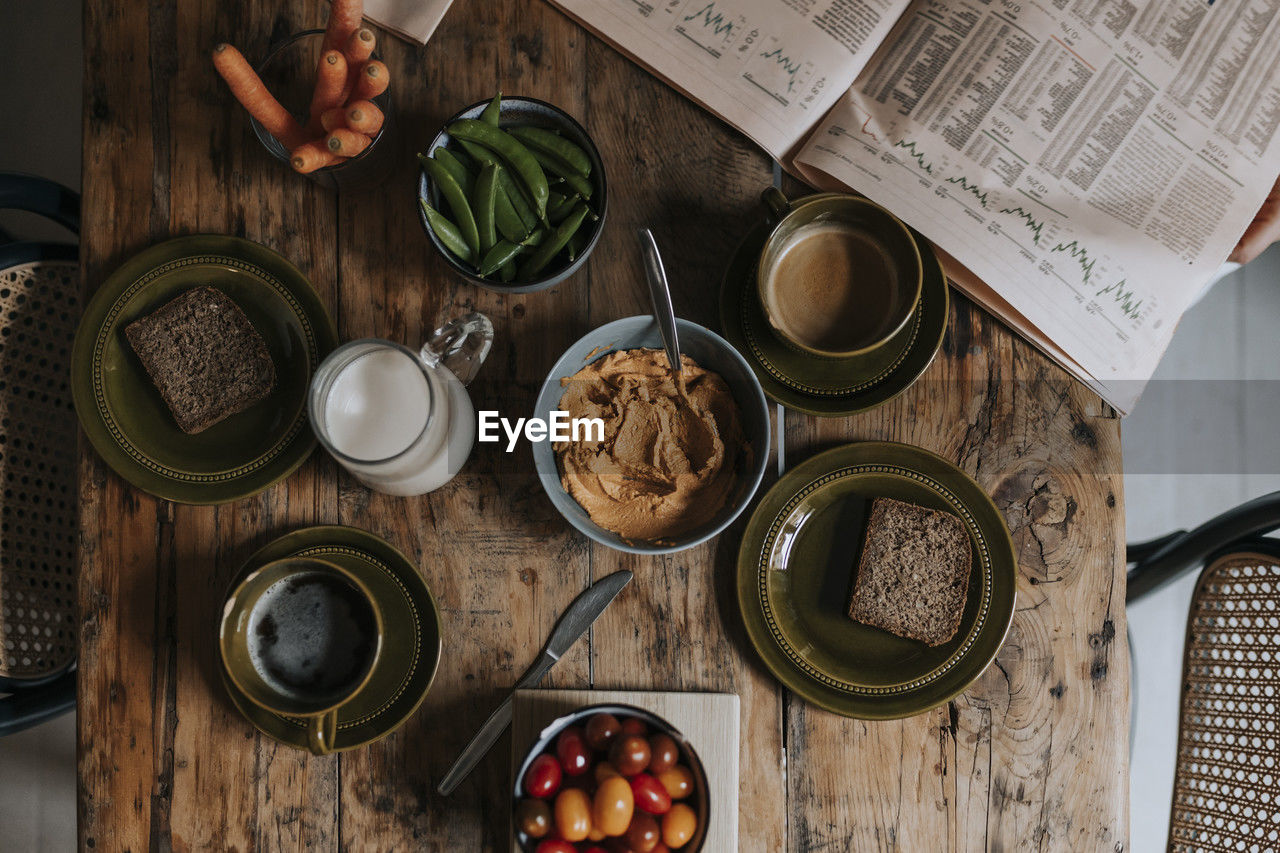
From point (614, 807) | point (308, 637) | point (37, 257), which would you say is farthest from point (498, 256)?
point (37, 257)

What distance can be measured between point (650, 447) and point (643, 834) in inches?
16.7

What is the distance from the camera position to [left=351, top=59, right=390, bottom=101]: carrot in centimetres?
93

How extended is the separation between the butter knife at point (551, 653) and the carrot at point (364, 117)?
23.7 inches

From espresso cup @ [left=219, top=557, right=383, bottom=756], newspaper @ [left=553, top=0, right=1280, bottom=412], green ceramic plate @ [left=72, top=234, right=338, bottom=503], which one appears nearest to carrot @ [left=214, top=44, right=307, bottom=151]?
green ceramic plate @ [left=72, top=234, right=338, bottom=503]

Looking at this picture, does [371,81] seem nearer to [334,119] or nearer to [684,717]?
[334,119]

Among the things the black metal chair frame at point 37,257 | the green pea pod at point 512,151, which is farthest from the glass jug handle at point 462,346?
the black metal chair frame at point 37,257

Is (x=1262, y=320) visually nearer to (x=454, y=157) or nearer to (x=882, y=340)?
(x=882, y=340)

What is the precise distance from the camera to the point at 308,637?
3.32 ft

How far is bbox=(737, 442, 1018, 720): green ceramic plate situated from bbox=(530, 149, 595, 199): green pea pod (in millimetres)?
429

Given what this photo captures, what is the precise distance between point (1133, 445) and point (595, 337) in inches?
60.6

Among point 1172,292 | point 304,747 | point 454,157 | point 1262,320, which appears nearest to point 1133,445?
point 1262,320

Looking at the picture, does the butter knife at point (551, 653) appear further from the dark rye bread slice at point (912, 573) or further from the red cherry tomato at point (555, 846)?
the dark rye bread slice at point (912, 573)

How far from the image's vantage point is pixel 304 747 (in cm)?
102

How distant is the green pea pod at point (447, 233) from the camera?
983 mm
